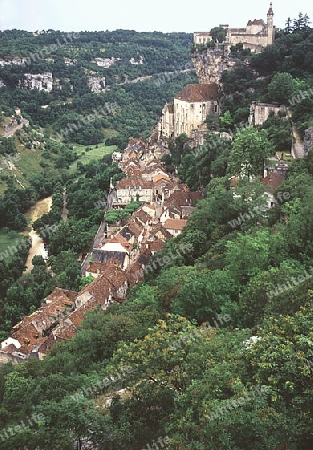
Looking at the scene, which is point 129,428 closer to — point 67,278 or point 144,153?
point 67,278

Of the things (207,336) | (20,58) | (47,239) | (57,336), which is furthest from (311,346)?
(20,58)

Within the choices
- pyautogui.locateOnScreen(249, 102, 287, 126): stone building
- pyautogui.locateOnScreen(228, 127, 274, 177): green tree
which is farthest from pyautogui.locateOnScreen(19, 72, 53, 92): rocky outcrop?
pyautogui.locateOnScreen(228, 127, 274, 177): green tree

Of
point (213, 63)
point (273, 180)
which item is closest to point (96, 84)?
point (213, 63)

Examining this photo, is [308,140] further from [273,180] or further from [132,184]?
[132,184]

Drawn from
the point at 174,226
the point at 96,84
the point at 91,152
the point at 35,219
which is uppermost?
the point at 96,84

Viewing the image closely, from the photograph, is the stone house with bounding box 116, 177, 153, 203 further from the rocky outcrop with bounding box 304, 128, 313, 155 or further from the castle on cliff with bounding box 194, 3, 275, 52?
the castle on cliff with bounding box 194, 3, 275, 52
